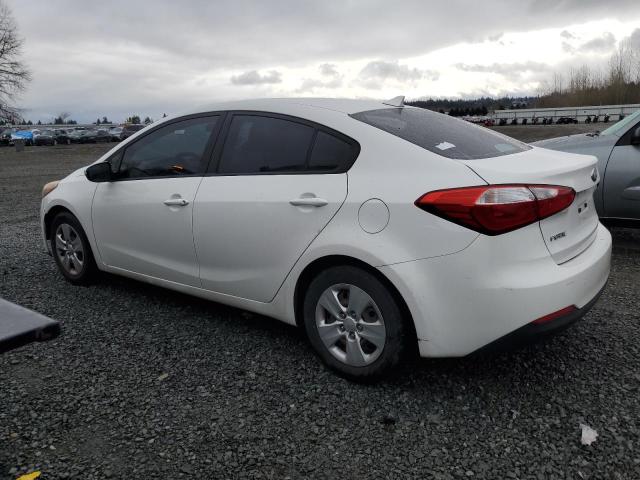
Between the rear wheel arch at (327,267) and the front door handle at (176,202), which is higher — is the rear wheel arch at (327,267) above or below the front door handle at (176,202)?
below

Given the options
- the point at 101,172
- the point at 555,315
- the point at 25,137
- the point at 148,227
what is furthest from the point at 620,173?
the point at 25,137

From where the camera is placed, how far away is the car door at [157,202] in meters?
3.81

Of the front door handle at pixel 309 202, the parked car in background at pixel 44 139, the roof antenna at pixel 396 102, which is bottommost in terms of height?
the front door handle at pixel 309 202

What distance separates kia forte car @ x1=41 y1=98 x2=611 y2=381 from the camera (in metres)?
2.65

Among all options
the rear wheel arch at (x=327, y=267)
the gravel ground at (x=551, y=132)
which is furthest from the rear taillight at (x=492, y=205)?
the gravel ground at (x=551, y=132)

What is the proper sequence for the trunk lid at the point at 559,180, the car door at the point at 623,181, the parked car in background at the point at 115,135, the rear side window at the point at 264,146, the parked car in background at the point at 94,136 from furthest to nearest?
the parked car in background at the point at 115,135 < the parked car in background at the point at 94,136 < the car door at the point at 623,181 < the rear side window at the point at 264,146 < the trunk lid at the point at 559,180

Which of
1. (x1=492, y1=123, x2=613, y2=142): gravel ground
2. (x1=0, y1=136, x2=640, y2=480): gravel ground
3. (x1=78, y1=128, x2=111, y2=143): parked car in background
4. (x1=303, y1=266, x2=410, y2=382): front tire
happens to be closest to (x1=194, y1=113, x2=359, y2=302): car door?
(x1=303, y1=266, x2=410, y2=382): front tire

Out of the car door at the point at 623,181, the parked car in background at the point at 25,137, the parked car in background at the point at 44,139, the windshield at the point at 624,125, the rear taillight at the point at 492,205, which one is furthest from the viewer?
the parked car in background at the point at 25,137

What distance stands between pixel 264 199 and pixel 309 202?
35 cm

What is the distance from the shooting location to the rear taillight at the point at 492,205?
2607mm

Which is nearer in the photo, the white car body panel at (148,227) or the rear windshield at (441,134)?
the rear windshield at (441,134)

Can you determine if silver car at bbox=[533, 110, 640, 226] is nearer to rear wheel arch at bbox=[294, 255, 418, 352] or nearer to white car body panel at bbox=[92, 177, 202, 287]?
rear wheel arch at bbox=[294, 255, 418, 352]

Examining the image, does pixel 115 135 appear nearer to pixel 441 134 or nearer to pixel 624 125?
pixel 624 125

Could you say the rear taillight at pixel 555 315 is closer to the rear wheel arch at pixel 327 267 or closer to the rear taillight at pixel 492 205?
the rear taillight at pixel 492 205
